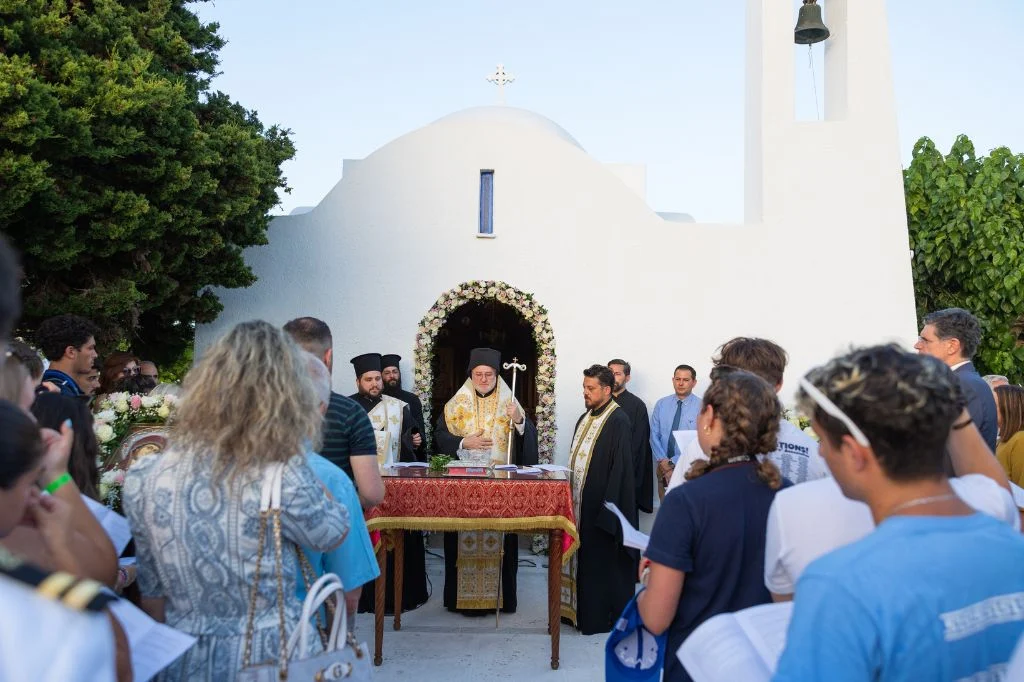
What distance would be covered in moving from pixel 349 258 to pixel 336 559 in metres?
7.37

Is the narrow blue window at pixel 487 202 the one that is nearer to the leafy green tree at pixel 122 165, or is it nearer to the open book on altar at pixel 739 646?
the leafy green tree at pixel 122 165

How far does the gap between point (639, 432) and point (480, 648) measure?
348cm

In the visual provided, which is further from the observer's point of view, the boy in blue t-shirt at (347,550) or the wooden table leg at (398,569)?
the wooden table leg at (398,569)

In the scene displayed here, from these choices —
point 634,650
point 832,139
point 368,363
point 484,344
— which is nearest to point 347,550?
point 634,650

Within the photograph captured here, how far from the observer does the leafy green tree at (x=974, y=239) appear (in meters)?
11.8

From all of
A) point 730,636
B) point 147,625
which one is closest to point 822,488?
point 730,636

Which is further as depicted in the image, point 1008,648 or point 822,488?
point 822,488

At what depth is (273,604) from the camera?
243 cm

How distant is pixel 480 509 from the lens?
5750 mm

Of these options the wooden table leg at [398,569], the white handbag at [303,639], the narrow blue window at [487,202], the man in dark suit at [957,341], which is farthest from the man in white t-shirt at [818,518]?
the narrow blue window at [487,202]

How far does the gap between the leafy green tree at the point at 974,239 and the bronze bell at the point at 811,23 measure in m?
3.78

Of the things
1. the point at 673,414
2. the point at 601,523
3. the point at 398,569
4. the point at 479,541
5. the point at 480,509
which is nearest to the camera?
the point at 480,509

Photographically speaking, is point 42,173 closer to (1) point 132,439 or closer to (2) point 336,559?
(1) point 132,439

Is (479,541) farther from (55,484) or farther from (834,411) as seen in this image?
(834,411)
